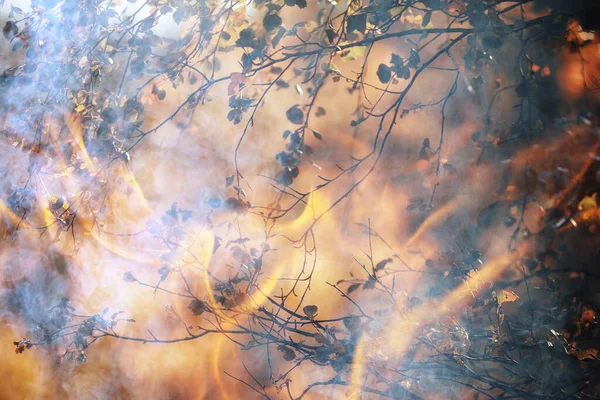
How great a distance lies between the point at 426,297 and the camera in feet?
4.25

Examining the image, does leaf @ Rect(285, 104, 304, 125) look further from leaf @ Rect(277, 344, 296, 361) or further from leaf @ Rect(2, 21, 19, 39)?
leaf @ Rect(2, 21, 19, 39)

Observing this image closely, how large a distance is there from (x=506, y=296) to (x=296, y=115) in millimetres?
791

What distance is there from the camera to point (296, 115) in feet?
4.58

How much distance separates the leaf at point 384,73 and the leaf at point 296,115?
26 centimetres

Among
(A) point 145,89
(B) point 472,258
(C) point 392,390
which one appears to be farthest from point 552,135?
(A) point 145,89

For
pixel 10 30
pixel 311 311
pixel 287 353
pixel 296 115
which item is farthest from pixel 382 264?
pixel 10 30

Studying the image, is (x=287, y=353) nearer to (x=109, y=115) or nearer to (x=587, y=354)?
(x=587, y=354)

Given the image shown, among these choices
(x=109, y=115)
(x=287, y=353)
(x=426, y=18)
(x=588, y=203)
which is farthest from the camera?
(x=109, y=115)

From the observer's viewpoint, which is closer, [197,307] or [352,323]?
[352,323]

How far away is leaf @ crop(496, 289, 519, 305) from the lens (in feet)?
4.06

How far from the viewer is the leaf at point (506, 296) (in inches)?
48.8

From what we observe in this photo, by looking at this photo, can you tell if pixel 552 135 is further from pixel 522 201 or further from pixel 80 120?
pixel 80 120

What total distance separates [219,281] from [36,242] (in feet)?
2.45

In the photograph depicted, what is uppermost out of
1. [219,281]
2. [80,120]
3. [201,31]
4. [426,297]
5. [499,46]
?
[201,31]
